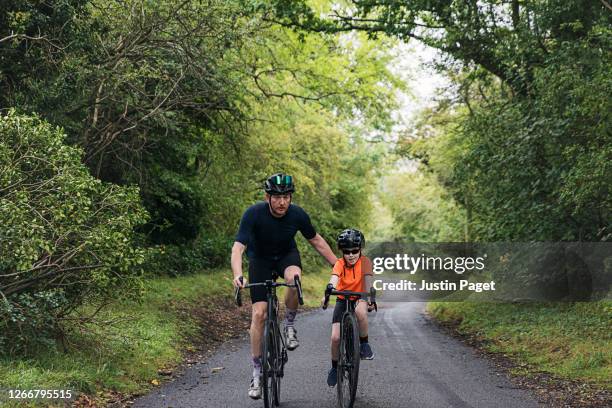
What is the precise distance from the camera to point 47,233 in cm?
841

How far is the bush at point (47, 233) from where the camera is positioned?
7.64 metres

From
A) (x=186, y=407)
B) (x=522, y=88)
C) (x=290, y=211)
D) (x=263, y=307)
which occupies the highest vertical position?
(x=522, y=88)

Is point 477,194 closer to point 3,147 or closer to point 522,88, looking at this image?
point 522,88

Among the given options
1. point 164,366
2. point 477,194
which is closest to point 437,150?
point 477,194

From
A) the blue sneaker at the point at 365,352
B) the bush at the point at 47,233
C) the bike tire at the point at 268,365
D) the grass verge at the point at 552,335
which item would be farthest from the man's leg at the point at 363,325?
the grass verge at the point at 552,335

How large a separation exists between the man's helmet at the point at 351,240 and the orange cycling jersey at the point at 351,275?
9.1 inches

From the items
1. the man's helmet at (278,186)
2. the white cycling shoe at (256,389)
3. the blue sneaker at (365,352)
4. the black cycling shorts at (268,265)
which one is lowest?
the white cycling shoe at (256,389)

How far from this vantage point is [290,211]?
7.52 metres

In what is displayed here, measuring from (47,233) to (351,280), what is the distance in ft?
12.6

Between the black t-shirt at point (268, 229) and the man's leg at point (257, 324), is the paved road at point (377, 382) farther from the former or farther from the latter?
the black t-shirt at point (268, 229)

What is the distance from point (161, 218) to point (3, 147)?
1336 centimetres

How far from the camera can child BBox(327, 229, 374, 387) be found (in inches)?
299

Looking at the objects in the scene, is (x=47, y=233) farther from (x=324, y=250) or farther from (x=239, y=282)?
(x=324, y=250)

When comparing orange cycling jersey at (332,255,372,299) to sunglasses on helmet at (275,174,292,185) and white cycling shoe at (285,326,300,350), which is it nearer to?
white cycling shoe at (285,326,300,350)
